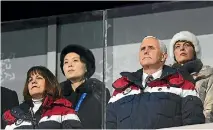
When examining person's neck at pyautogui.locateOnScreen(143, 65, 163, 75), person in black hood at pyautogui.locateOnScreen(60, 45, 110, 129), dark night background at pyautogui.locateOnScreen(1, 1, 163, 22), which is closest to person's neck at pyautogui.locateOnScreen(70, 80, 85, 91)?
person in black hood at pyautogui.locateOnScreen(60, 45, 110, 129)

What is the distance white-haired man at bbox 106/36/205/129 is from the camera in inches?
81.7

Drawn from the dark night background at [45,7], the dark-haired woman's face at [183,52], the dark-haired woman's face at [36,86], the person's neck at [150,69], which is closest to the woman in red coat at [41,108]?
the dark-haired woman's face at [36,86]

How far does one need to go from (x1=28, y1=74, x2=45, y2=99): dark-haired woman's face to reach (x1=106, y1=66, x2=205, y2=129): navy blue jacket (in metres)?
0.24

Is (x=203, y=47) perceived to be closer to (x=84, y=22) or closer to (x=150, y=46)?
(x=150, y=46)

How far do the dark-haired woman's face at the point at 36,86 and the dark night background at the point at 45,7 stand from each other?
0.49 m

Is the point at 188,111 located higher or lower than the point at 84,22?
lower

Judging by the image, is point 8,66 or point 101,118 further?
point 8,66

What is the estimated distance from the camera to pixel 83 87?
2240mm

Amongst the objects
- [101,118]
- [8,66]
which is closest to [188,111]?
[101,118]

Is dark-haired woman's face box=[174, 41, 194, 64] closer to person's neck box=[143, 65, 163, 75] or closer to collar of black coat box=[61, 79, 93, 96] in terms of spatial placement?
person's neck box=[143, 65, 163, 75]

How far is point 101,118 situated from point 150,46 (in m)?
0.26

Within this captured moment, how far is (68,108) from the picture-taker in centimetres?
223

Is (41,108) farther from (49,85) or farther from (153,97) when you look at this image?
(153,97)

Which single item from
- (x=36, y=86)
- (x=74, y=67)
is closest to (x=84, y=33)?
(x=74, y=67)
